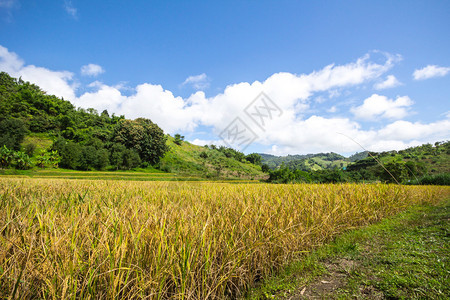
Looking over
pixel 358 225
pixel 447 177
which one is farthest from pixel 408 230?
pixel 447 177

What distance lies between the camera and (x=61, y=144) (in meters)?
32.4

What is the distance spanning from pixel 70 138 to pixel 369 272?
54.7 metres

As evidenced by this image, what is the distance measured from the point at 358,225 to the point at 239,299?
369 cm

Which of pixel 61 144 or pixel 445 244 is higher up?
pixel 61 144

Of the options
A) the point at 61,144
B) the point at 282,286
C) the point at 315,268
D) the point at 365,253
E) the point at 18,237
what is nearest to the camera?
the point at 18,237

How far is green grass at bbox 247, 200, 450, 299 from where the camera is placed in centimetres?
164

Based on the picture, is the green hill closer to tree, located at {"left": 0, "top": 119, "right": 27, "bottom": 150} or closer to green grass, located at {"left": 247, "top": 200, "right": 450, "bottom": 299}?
green grass, located at {"left": 247, "top": 200, "right": 450, "bottom": 299}

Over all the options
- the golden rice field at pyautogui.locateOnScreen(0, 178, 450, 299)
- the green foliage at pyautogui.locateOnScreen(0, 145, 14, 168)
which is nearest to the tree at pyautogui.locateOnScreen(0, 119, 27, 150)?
the green foliage at pyautogui.locateOnScreen(0, 145, 14, 168)

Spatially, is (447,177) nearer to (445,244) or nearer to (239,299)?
(445,244)

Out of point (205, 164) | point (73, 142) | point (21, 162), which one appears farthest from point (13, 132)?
point (205, 164)

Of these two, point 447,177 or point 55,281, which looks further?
point 447,177

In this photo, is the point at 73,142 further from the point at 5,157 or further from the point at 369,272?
the point at 369,272

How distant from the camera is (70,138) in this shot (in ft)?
137

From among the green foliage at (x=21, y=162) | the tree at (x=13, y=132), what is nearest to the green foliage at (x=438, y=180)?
the green foliage at (x=21, y=162)
